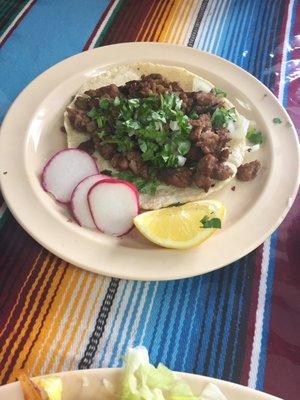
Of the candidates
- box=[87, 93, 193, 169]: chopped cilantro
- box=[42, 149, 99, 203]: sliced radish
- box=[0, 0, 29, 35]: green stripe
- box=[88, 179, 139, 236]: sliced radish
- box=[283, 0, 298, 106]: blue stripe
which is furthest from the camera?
box=[0, 0, 29, 35]: green stripe

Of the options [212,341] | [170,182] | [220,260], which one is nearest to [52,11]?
[170,182]

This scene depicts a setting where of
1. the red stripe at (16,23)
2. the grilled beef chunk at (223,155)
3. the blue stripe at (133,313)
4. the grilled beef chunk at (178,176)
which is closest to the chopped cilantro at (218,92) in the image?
the grilled beef chunk at (223,155)

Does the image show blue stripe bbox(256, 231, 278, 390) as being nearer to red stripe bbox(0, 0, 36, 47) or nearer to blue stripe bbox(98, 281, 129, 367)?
blue stripe bbox(98, 281, 129, 367)

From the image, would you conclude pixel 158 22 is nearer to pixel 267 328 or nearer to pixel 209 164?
pixel 209 164

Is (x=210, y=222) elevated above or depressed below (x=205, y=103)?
below

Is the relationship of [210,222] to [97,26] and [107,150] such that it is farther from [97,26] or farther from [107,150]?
[97,26]

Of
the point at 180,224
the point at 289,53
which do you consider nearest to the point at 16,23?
the point at 289,53

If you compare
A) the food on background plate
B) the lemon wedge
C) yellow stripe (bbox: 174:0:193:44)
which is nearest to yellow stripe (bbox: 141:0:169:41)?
yellow stripe (bbox: 174:0:193:44)
